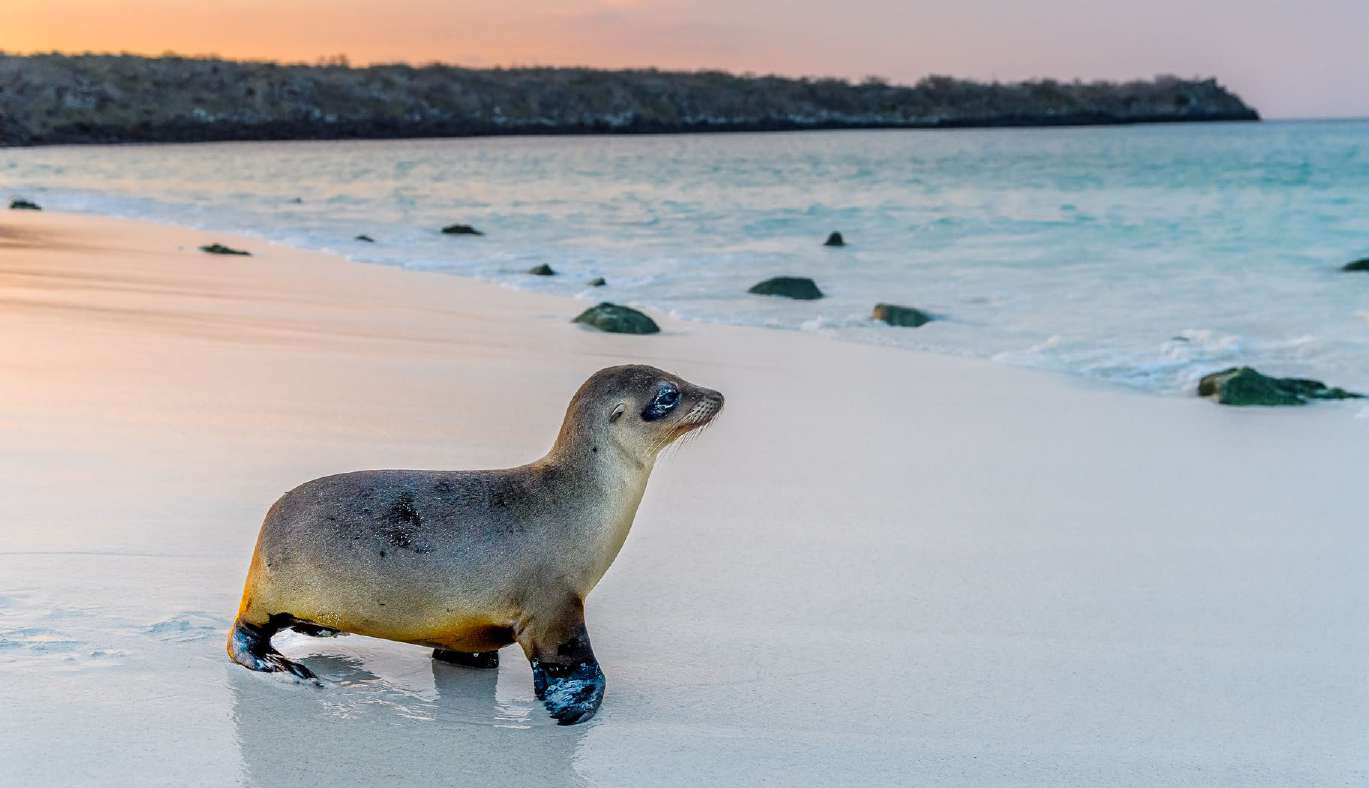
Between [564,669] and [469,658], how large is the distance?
0.39 metres

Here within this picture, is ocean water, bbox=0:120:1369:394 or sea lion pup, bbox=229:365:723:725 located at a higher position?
sea lion pup, bbox=229:365:723:725

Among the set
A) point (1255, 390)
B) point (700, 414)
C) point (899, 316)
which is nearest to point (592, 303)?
point (899, 316)

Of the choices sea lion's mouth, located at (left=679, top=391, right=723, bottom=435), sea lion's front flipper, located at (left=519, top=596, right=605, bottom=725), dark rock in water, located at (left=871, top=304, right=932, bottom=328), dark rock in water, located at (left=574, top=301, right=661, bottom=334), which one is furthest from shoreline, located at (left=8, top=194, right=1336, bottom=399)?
sea lion's front flipper, located at (left=519, top=596, right=605, bottom=725)

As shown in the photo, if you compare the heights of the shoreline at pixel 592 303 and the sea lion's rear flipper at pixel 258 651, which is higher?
the sea lion's rear flipper at pixel 258 651

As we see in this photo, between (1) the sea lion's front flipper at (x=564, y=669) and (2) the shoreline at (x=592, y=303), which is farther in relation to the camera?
(2) the shoreline at (x=592, y=303)

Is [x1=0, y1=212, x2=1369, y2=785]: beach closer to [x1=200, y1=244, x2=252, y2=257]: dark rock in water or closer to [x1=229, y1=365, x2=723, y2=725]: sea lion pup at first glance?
[x1=229, y1=365, x2=723, y2=725]: sea lion pup

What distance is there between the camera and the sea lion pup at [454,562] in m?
3.23

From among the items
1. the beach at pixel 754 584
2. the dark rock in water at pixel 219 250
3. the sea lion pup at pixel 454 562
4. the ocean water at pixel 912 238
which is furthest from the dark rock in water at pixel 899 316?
the sea lion pup at pixel 454 562

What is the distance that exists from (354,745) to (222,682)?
0.46m

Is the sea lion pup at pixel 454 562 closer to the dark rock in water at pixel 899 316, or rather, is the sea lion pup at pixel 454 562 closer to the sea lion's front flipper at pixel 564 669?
the sea lion's front flipper at pixel 564 669

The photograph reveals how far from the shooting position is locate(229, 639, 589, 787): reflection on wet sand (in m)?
2.96

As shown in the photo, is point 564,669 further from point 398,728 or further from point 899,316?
point 899,316

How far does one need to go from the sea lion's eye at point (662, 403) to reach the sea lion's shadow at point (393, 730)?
2.25ft

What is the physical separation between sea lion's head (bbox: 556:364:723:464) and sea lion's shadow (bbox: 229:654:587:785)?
588mm
